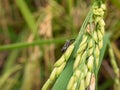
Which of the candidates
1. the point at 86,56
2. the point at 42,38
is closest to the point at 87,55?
the point at 86,56

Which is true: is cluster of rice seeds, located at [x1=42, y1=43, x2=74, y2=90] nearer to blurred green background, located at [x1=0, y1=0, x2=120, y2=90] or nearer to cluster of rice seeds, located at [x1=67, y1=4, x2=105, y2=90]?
cluster of rice seeds, located at [x1=67, y1=4, x2=105, y2=90]

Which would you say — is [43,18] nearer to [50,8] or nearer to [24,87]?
[50,8]

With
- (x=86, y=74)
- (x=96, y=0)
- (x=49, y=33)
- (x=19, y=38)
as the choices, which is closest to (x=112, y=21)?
(x=49, y=33)

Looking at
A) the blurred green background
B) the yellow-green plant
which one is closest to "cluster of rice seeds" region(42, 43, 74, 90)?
the yellow-green plant

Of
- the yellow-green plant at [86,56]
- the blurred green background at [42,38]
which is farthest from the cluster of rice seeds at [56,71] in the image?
the blurred green background at [42,38]

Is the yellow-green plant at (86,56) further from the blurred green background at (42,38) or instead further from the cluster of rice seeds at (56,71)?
the blurred green background at (42,38)

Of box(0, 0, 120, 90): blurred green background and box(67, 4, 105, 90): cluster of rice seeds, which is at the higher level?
box(67, 4, 105, 90): cluster of rice seeds

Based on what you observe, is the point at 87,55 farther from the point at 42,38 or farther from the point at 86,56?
the point at 42,38
